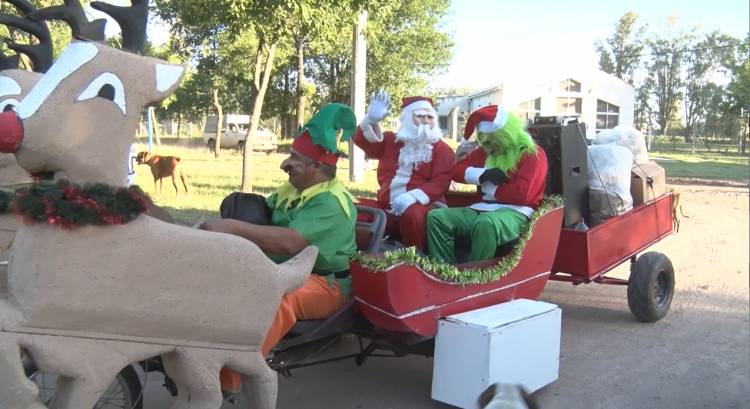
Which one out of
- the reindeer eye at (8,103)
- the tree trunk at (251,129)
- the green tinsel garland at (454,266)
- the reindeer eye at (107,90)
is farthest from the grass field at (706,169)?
the reindeer eye at (107,90)

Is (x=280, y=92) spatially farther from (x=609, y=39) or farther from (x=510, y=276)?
(x=609, y=39)

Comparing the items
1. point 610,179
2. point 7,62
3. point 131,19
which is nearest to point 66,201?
point 131,19

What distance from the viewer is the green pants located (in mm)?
4367

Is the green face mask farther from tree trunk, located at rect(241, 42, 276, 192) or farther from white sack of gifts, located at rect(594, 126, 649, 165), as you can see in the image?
tree trunk, located at rect(241, 42, 276, 192)

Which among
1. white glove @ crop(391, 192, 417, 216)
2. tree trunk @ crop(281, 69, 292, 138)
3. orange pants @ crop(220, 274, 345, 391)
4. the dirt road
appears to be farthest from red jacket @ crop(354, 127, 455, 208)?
tree trunk @ crop(281, 69, 292, 138)

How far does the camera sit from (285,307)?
3.17 m

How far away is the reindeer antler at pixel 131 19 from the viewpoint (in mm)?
2586

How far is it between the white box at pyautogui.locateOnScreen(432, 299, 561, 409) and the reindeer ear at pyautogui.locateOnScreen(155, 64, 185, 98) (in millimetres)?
2006

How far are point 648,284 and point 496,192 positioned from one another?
1.82 meters

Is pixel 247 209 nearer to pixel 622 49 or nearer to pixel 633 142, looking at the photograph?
pixel 633 142

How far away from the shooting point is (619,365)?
486 cm

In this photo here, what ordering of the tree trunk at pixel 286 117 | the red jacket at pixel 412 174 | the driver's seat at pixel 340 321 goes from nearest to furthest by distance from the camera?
1. the driver's seat at pixel 340 321
2. the red jacket at pixel 412 174
3. the tree trunk at pixel 286 117

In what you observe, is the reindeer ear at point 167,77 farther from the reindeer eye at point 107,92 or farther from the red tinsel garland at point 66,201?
the red tinsel garland at point 66,201

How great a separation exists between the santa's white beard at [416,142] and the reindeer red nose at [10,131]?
3.34 meters
